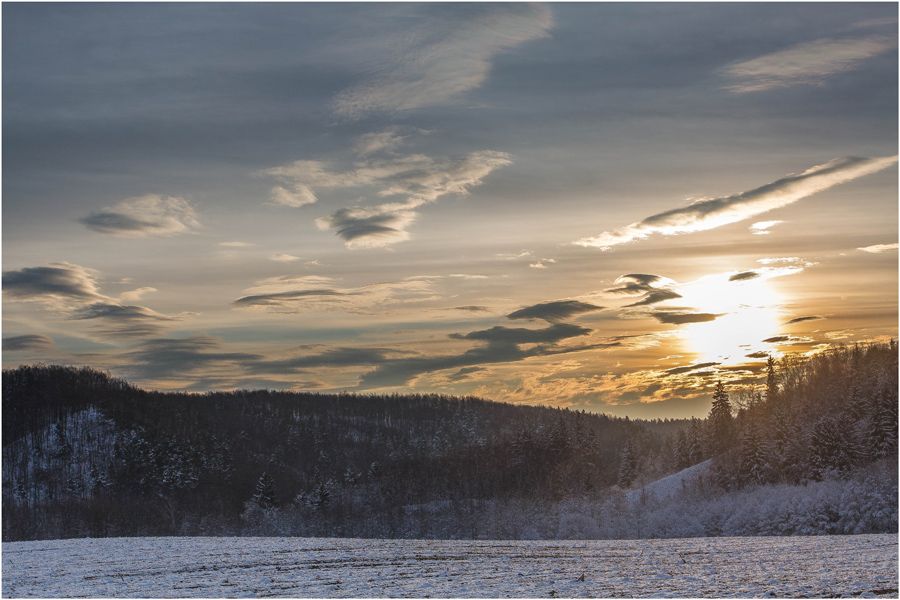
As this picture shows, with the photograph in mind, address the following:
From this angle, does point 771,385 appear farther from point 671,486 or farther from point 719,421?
point 671,486

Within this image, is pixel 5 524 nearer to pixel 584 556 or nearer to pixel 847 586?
pixel 584 556

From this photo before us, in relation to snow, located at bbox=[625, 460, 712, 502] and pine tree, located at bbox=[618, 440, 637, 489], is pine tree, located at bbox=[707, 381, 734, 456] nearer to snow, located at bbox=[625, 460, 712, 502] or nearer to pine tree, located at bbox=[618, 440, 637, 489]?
snow, located at bbox=[625, 460, 712, 502]

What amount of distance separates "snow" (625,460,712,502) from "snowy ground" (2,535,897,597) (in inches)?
3444

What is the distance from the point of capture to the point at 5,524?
636ft

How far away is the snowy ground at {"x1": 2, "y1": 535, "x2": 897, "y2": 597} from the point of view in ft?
117

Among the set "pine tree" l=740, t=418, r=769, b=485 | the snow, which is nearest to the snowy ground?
"pine tree" l=740, t=418, r=769, b=485

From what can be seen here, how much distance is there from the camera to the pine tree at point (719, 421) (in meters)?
169

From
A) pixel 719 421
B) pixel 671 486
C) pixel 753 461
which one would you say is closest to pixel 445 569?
pixel 753 461

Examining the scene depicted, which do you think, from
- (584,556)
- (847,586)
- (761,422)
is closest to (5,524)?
(761,422)

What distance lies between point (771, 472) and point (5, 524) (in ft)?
565

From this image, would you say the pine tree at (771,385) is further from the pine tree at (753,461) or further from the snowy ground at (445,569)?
the snowy ground at (445,569)

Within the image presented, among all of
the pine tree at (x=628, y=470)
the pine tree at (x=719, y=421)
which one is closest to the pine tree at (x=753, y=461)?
the pine tree at (x=719, y=421)

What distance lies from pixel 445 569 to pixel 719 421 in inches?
5656

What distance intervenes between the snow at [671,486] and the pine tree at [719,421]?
902 cm
